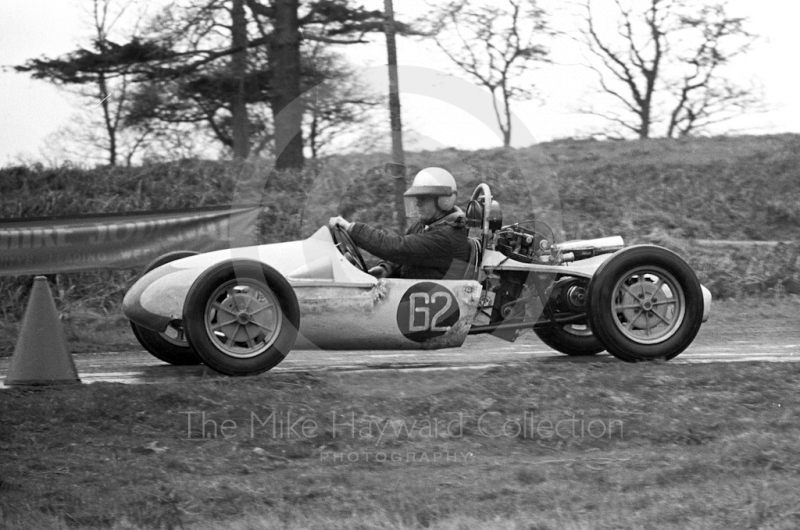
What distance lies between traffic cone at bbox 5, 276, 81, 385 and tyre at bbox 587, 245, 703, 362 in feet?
12.4

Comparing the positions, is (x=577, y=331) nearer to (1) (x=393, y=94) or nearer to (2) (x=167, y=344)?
(2) (x=167, y=344)

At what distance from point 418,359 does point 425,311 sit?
1227mm

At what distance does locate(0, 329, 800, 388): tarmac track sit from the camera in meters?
7.38

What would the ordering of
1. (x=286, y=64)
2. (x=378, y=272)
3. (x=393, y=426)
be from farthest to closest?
(x=286, y=64), (x=378, y=272), (x=393, y=426)

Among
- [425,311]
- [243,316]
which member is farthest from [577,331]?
[243,316]

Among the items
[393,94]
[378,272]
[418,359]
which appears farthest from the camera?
[393,94]

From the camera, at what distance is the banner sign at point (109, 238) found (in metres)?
11.1

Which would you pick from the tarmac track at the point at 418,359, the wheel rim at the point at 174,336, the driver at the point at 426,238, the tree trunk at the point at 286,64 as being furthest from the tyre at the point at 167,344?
the tree trunk at the point at 286,64

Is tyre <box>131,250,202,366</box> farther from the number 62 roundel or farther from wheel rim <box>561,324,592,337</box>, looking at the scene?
wheel rim <box>561,324,592,337</box>

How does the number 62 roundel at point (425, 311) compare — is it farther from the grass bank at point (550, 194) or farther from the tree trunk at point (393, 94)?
the grass bank at point (550, 194)

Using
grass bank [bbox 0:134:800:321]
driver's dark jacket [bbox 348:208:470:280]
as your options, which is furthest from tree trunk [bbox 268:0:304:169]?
driver's dark jacket [bbox 348:208:470:280]

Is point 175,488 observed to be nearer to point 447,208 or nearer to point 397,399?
point 397,399

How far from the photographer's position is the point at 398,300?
701 cm

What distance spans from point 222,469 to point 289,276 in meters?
2.35
